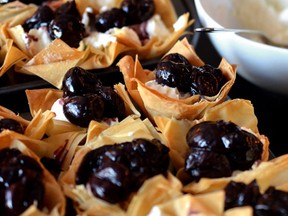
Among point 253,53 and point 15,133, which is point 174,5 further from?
point 15,133

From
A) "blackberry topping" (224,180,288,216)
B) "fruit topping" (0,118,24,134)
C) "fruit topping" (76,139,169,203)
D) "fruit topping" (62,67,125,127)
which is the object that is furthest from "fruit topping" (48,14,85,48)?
"blackberry topping" (224,180,288,216)

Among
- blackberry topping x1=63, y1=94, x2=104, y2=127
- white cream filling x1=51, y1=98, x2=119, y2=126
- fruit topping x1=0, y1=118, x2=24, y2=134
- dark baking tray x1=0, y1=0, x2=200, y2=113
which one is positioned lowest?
dark baking tray x1=0, y1=0, x2=200, y2=113

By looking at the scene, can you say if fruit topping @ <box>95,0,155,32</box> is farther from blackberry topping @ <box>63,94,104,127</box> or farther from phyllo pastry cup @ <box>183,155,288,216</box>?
phyllo pastry cup @ <box>183,155,288,216</box>

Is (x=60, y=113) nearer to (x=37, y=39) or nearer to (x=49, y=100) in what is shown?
(x=49, y=100)

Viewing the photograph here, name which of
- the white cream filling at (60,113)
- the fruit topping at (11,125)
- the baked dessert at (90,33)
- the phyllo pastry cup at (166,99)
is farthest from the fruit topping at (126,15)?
the fruit topping at (11,125)

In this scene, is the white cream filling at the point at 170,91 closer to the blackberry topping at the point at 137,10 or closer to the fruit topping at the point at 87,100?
the fruit topping at the point at 87,100

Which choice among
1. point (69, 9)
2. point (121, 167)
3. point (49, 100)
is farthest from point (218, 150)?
point (69, 9)

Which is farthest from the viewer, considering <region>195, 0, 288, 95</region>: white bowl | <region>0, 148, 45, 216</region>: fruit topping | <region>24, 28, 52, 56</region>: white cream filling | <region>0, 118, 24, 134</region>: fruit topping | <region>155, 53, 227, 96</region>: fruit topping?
<region>24, 28, 52, 56</region>: white cream filling

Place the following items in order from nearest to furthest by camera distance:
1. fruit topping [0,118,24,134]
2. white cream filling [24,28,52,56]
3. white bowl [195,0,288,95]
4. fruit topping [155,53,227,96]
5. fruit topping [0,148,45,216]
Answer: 1. fruit topping [0,148,45,216]
2. fruit topping [0,118,24,134]
3. fruit topping [155,53,227,96]
4. white bowl [195,0,288,95]
5. white cream filling [24,28,52,56]
